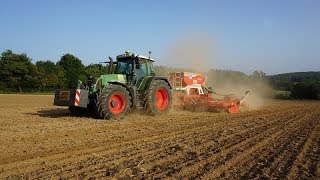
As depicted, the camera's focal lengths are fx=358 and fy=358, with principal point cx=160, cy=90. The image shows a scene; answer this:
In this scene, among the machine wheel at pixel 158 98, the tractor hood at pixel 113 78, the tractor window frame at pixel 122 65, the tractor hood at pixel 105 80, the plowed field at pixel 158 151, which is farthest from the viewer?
the tractor window frame at pixel 122 65

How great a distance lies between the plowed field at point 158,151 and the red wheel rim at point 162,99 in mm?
3451

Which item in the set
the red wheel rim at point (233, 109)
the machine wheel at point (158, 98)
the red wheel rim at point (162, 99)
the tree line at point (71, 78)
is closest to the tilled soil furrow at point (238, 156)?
the machine wheel at point (158, 98)

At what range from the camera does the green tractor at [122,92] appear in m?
11.3

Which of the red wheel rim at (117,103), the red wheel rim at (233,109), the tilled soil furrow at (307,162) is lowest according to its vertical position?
the tilled soil furrow at (307,162)

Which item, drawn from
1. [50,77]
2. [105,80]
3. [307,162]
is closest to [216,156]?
[307,162]

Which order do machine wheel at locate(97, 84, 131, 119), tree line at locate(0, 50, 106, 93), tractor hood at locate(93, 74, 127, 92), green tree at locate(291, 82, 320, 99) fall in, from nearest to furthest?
machine wheel at locate(97, 84, 131, 119) < tractor hood at locate(93, 74, 127, 92) < green tree at locate(291, 82, 320, 99) < tree line at locate(0, 50, 106, 93)

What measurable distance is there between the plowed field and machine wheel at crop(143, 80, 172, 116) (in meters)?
2.60

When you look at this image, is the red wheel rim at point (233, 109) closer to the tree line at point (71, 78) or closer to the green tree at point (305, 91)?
the tree line at point (71, 78)

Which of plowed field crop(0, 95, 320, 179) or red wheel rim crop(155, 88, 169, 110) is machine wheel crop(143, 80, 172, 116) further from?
plowed field crop(0, 95, 320, 179)

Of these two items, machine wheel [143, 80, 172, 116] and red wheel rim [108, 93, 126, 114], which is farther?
machine wheel [143, 80, 172, 116]

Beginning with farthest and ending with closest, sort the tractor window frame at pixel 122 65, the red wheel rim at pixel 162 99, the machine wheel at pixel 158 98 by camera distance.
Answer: the red wheel rim at pixel 162 99, the tractor window frame at pixel 122 65, the machine wheel at pixel 158 98

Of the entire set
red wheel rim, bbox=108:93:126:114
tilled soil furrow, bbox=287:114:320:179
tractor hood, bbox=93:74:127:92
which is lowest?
tilled soil furrow, bbox=287:114:320:179

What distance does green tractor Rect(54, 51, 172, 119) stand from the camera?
1130cm

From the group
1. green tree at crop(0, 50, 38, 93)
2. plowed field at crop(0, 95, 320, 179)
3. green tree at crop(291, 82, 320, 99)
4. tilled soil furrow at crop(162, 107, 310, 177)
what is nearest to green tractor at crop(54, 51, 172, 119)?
plowed field at crop(0, 95, 320, 179)
